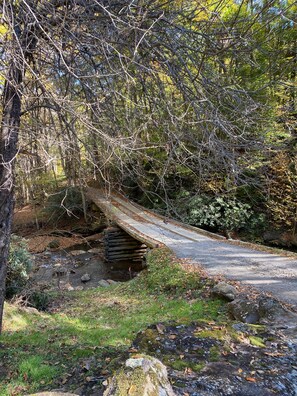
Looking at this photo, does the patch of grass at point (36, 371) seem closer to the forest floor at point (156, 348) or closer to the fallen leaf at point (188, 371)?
the forest floor at point (156, 348)

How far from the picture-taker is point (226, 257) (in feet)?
24.9

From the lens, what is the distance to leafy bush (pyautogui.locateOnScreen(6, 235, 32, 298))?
5.98 meters

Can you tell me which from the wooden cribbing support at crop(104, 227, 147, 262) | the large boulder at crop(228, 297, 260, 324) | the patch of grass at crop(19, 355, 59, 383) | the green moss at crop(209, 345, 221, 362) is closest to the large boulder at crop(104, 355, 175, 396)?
the green moss at crop(209, 345, 221, 362)

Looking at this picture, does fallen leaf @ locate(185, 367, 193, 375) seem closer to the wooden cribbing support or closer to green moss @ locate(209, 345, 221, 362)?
green moss @ locate(209, 345, 221, 362)

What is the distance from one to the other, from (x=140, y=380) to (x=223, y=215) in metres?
11.2

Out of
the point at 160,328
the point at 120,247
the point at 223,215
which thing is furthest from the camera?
the point at 223,215

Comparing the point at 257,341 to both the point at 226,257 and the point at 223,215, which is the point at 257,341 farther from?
the point at 223,215

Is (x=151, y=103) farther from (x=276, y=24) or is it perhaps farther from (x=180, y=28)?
(x=276, y=24)

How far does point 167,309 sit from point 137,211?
27.5 feet

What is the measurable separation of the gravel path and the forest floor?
0.95 m

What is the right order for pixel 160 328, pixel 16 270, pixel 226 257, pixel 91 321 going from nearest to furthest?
pixel 160 328 → pixel 91 321 → pixel 16 270 → pixel 226 257

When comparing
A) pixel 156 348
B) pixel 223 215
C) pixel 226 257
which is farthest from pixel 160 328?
pixel 223 215

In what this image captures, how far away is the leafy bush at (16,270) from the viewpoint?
19.6 feet

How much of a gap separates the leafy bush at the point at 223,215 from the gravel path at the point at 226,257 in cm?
99
